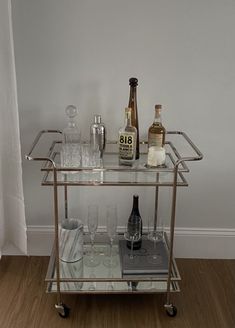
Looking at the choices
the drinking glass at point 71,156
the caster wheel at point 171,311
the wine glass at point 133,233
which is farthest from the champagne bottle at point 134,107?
the caster wheel at point 171,311

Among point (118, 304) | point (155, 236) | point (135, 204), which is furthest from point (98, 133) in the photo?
point (118, 304)

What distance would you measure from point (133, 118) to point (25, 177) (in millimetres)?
651

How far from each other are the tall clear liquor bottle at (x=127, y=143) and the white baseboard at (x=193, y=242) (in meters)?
0.58

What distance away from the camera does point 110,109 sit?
2123 mm

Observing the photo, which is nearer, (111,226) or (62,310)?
(62,310)

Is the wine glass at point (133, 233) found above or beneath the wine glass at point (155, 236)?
above

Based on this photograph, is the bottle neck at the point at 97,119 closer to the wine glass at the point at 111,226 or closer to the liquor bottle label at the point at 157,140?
the liquor bottle label at the point at 157,140

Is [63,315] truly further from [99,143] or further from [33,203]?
[99,143]

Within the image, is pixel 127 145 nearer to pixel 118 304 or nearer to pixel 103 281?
pixel 103 281

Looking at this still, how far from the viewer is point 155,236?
2236 millimetres

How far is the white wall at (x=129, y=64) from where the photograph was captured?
1984mm

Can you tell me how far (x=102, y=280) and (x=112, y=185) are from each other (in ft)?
1.49

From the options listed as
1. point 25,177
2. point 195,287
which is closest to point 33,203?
point 25,177

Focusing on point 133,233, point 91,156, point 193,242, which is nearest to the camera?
point 91,156
